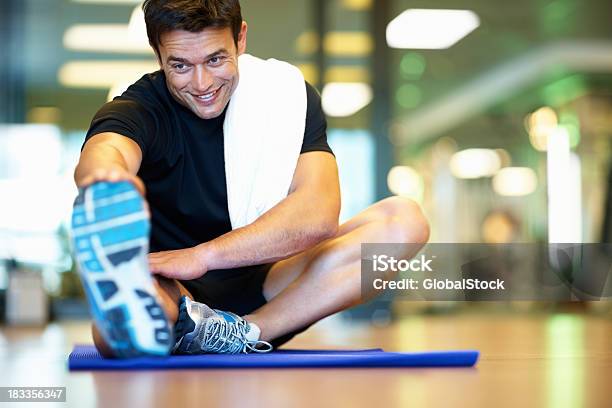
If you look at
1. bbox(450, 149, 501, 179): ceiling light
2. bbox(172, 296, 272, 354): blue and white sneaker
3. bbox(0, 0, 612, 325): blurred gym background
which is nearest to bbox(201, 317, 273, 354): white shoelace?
bbox(172, 296, 272, 354): blue and white sneaker

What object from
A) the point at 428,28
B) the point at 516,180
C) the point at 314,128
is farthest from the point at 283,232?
the point at 516,180

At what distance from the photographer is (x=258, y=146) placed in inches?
84.0

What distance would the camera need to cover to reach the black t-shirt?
2070 mm

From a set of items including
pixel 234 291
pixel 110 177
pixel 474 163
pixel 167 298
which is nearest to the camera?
pixel 110 177

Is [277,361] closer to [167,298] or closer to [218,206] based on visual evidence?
[167,298]

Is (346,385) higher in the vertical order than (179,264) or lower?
lower

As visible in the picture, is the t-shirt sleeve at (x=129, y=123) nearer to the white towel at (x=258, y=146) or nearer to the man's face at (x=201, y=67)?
the man's face at (x=201, y=67)

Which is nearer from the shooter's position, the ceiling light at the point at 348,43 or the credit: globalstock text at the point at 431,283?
the ceiling light at the point at 348,43

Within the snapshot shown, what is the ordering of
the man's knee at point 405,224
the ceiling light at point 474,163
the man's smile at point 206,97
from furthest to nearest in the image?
the ceiling light at point 474,163, the man's knee at point 405,224, the man's smile at point 206,97

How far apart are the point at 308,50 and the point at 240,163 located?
11.9 feet

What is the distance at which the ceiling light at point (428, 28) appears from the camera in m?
5.72

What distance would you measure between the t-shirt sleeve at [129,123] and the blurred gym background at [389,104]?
325 centimetres

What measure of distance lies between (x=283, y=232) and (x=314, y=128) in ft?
1.15

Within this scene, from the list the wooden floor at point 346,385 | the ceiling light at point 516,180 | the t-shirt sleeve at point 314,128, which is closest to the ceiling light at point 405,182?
the ceiling light at point 516,180
